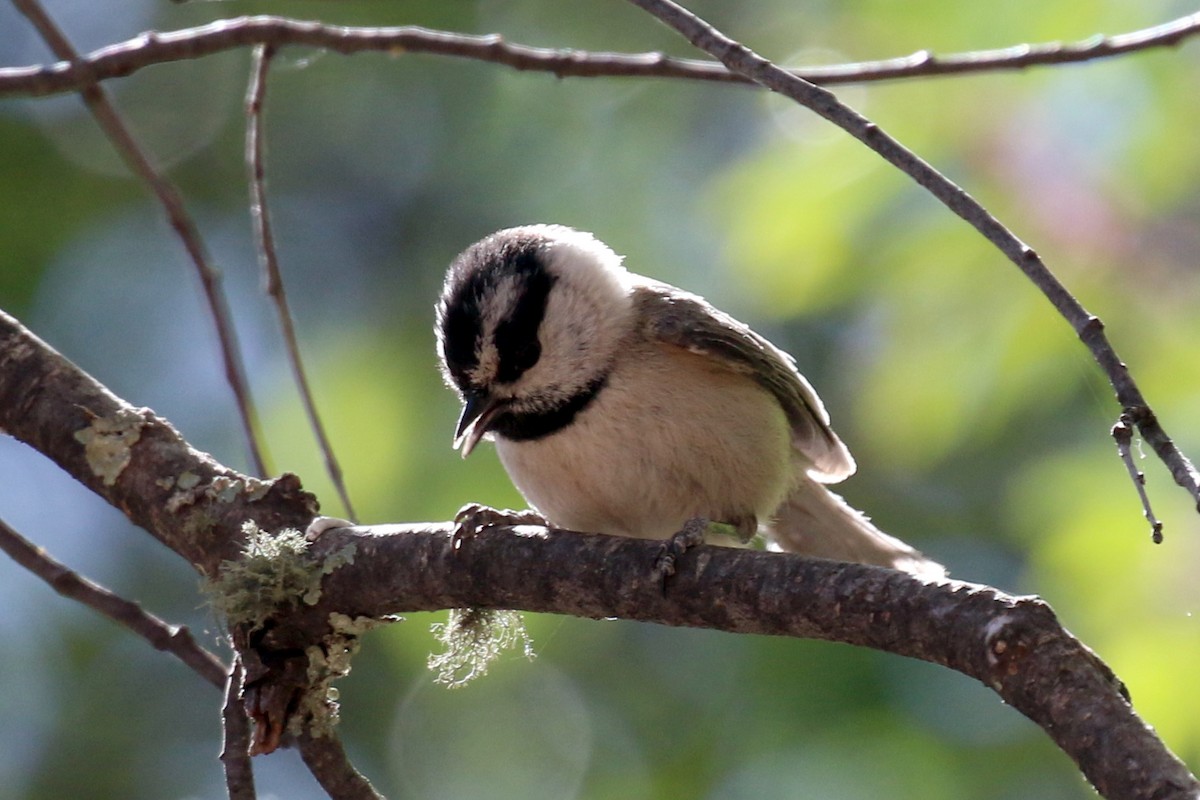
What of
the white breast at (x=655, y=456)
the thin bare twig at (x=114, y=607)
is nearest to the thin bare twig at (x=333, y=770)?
the thin bare twig at (x=114, y=607)

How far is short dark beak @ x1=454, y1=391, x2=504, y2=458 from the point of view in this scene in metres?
3.43

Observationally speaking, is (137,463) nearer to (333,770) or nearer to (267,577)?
(267,577)

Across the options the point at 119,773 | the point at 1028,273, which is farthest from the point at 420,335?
the point at 1028,273

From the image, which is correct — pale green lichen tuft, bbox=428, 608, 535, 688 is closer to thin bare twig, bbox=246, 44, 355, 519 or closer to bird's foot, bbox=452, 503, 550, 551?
bird's foot, bbox=452, 503, 550, 551

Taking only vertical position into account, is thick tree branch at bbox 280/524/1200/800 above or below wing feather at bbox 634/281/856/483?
below

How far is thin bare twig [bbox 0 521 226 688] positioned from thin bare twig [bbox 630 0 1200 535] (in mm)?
1609

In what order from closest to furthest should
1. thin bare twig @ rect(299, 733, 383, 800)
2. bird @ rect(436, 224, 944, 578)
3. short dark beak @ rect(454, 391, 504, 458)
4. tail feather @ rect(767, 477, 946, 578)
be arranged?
thin bare twig @ rect(299, 733, 383, 800), bird @ rect(436, 224, 944, 578), short dark beak @ rect(454, 391, 504, 458), tail feather @ rect(767, 477, 946, 578)

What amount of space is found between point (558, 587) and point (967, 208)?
3.45ft

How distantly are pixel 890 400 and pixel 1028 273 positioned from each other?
191 cm

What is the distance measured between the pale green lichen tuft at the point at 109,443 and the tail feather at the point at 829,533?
185 centimetres

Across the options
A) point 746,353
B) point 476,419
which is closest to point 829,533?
point 746,353

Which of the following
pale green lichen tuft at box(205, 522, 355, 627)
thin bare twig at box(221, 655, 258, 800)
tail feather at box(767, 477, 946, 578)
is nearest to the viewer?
thin bare twig at box(221, 655, 258, 800)

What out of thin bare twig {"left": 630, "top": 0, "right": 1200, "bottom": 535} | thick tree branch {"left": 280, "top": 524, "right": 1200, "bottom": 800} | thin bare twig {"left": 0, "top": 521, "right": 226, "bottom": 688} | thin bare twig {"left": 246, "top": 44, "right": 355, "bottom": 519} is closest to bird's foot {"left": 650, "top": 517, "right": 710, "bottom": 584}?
thick tree branch {"left": 280, "top": 524, "right": 1200, "bottom": 800}

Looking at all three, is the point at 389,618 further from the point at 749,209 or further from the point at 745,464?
the point at 749,209
